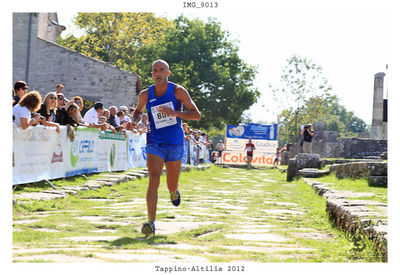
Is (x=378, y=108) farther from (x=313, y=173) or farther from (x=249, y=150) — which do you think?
(x=313, y=173)

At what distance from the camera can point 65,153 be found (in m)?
10.4


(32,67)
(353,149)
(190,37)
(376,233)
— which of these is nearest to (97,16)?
(190,37)

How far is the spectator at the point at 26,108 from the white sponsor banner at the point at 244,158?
25.3m

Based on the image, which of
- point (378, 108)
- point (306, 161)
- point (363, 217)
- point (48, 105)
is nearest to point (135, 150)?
point (306, 161)

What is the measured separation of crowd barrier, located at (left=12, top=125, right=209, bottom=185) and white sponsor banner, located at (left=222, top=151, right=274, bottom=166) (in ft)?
58.3

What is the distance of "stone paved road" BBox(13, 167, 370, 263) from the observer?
4.27 meters

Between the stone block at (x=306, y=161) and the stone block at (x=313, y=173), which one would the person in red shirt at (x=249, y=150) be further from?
the stone block at (x=313, y=173)

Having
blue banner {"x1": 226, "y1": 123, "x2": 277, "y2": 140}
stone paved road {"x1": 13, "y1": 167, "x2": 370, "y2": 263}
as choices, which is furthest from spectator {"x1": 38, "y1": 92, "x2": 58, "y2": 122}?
blue banner {"x1": 226, "y1": 123, "x2": 277, "y2": 140}

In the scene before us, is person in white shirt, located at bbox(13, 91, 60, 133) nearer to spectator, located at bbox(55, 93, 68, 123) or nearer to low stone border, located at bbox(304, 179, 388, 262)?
spectator, located at bbox(55, 93, 68, 123)

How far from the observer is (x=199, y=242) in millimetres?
5059

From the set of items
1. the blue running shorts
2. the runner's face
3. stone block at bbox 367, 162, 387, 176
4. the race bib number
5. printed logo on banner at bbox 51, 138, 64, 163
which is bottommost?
stone block at bbox 367, 162, 387, 176

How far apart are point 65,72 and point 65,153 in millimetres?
17500

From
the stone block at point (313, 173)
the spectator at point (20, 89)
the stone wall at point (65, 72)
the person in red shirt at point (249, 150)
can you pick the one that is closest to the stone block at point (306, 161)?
the stone block at point (313, 173)
